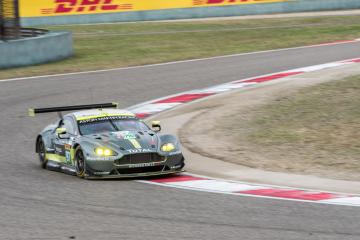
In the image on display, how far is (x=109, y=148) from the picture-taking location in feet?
48.1

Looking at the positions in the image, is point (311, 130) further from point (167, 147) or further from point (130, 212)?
point (130, 212)

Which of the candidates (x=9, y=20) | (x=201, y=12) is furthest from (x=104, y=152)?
(x=201, y=12)

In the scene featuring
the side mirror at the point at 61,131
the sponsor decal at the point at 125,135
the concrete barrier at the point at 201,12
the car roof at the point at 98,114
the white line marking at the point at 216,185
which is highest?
the car roof at the point at 98,114

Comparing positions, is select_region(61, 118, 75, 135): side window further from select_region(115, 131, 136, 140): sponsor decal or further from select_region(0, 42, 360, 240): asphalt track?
select_region(115, 131, 136, 140): sponsor decal

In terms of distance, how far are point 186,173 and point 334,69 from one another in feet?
41.5

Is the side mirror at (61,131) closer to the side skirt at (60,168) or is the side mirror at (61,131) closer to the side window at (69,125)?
the side window at (69,125)

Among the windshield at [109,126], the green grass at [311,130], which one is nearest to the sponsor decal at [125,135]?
the windshield at [109,126]

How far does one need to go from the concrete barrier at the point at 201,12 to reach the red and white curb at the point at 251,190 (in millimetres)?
31075

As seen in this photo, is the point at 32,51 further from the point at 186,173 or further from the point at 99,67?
the point at 186,173

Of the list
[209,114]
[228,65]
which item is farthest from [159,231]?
[228,65]

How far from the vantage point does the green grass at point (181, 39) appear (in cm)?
3142

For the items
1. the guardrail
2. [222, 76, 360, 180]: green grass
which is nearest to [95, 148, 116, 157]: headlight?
[222, 76, 360, 180]: green grass

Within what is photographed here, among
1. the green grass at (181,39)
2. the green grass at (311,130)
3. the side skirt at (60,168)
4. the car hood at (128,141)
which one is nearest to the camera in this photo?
the car hood at (128,141)

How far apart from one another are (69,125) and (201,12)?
30.1 m
